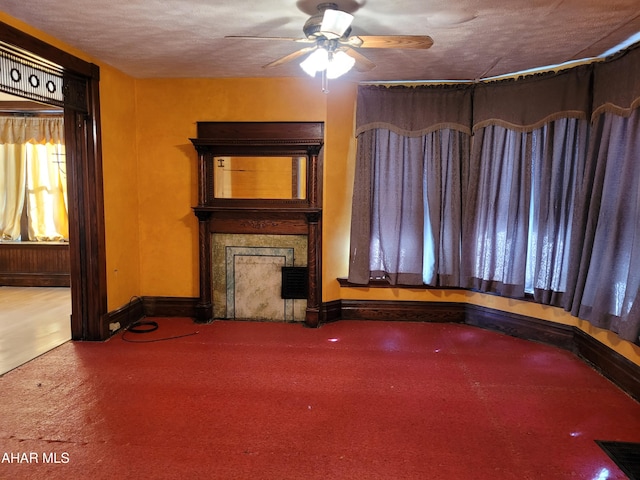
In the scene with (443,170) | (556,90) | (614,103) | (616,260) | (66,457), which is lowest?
(66,457)

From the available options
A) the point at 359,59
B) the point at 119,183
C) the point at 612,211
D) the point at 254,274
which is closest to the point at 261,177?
the point at 254,274

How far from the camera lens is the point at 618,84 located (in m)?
3.00

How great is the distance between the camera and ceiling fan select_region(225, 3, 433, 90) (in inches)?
93.1

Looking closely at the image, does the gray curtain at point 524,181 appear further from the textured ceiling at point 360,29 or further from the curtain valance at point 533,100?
the textured ceiling at point 360,29

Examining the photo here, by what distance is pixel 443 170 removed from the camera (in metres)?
4.11

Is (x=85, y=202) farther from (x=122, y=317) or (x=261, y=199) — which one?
(x=261, y=199)

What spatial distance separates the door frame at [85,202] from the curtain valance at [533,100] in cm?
341

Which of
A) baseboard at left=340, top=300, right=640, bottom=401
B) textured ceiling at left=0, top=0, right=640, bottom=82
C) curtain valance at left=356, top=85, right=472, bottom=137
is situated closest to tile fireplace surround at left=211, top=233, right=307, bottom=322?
baseboard at left=340, top=300, right=640, bottom=401

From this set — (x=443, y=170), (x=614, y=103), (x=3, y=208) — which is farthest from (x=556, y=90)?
(x=3, y=208)

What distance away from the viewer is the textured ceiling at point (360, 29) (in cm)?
255

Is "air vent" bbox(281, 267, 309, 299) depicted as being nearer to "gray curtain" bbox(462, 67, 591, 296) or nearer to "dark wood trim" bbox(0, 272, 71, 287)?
"gray curtain" bbox(462, 67, 591, 296)

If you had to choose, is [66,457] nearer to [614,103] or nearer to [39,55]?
[39,55]

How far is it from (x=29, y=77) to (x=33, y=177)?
360 cm

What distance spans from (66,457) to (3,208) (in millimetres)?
5290
